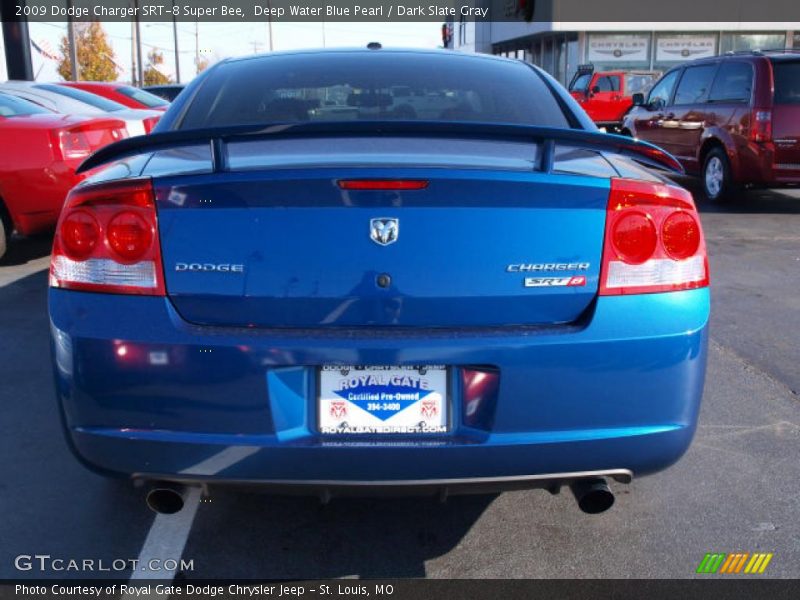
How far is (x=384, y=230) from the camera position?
226cm

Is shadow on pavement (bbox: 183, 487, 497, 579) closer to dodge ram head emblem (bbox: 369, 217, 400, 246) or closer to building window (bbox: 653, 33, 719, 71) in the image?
dodge ram head emblem (bbox: 369, 217, 400, 246)

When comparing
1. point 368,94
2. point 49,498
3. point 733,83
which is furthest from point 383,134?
point 733,83

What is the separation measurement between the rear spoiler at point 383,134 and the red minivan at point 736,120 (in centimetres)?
760

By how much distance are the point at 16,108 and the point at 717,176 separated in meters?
7.76

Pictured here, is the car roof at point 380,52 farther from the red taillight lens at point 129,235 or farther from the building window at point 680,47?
the building window at point 680,47

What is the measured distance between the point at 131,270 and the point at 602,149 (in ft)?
4.69

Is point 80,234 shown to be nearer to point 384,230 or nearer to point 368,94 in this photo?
point 384,230

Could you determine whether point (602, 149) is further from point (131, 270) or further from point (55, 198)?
point (55, 198)

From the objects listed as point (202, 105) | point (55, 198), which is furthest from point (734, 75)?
point (202, 105)

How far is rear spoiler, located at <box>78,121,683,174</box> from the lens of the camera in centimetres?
235

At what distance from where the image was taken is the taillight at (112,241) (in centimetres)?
233

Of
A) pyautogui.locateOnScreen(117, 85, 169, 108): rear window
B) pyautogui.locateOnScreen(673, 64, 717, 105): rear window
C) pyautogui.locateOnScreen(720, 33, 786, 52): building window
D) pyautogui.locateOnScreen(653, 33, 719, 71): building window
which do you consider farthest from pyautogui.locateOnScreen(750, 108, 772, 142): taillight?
pyautogui.locateOnScreen(720, 33, 786, 52): building window

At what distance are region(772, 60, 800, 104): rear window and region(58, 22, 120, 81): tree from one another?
162 ft

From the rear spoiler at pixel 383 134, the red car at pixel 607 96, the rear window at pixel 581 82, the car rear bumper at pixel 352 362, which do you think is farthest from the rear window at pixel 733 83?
the rear window at pixel 581 82
